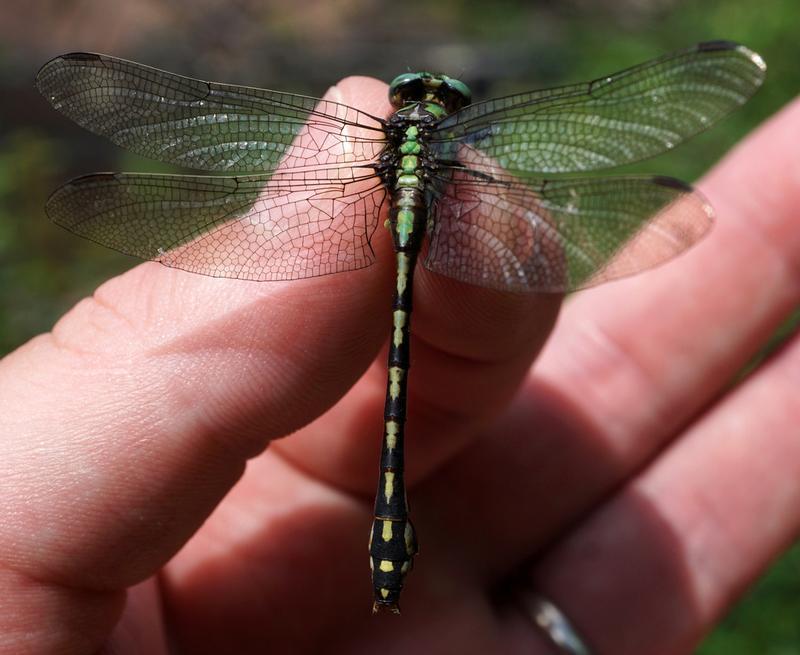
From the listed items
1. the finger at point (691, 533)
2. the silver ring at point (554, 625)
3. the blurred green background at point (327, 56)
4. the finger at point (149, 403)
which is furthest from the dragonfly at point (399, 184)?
the blurred green background at point (327, 56)

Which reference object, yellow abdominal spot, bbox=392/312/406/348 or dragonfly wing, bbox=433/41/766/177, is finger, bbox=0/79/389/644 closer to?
yellow abdominal spot, bbox=392/312/406/348

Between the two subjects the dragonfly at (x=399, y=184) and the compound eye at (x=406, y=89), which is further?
the compound eye at (x=406, y=89)

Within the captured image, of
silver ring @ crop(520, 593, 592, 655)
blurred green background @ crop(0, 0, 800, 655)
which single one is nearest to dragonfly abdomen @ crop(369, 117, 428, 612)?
silver ring @ crop(520, 593, 592, 655)

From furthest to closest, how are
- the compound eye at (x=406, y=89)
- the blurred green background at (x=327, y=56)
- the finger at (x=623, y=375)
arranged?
the blurred green background at (x=327, y=56) → the finger at (x=623, y=375) → the compound eye at (x=406, y=89)

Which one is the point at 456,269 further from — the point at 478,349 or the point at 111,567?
the point at 111,567

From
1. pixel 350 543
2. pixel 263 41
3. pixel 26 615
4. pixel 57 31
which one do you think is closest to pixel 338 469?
pixel 350 543

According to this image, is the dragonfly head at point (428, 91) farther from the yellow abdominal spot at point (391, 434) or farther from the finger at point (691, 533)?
the finger at point (691, 533)

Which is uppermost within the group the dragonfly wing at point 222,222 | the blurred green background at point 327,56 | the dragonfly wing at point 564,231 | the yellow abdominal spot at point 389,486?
the blurred green background at point 327,56
